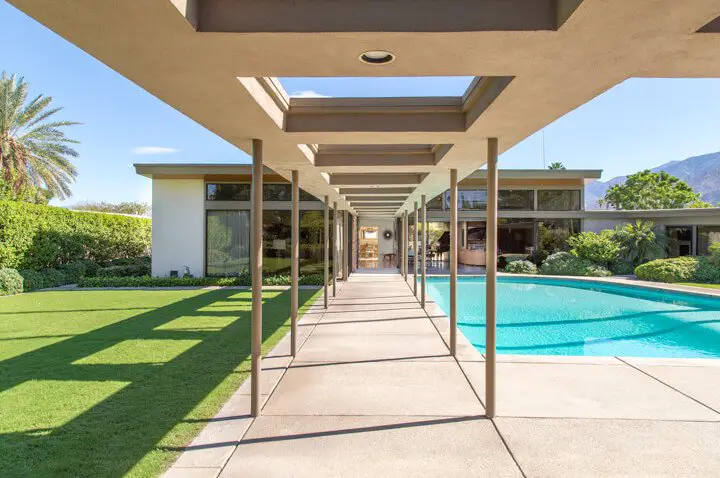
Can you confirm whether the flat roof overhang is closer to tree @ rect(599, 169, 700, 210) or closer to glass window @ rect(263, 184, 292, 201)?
glass window @ rect(263, 184, 292, 201)

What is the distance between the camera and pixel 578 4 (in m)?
1.92

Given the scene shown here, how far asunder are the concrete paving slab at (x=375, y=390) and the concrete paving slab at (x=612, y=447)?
65 cm

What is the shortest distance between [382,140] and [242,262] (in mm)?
11886

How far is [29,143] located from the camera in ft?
61.6

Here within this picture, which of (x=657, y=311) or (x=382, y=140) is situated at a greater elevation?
(x=382, y=140)

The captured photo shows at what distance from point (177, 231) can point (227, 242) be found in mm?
1690

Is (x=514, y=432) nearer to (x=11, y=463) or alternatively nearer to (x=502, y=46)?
(x=502, y=46)

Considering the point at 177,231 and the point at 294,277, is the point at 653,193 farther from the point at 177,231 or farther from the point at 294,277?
the point at 294,277

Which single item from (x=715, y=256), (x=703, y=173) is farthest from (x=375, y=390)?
(x=703, y=173)

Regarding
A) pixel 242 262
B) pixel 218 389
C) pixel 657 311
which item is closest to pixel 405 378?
pixel 218 389

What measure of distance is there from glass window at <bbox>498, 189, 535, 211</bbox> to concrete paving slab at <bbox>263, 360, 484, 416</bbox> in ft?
45.3

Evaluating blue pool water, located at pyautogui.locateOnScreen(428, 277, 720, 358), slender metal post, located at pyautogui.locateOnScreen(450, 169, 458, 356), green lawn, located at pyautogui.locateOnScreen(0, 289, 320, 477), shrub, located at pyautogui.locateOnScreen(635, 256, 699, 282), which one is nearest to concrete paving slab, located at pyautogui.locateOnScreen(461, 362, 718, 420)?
slender metal post, located at pyautogui.locateOnScreen(450, 169, 458, 356)

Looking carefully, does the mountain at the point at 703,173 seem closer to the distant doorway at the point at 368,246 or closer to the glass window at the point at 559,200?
the distant doorway at the point at 368,246

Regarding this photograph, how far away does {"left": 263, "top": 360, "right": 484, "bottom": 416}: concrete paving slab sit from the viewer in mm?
4234
